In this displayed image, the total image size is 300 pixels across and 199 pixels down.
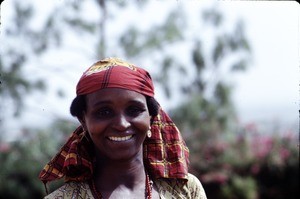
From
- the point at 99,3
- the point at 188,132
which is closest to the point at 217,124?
the point at 188,132

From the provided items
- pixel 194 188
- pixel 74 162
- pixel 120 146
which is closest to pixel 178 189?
pixel 194 188

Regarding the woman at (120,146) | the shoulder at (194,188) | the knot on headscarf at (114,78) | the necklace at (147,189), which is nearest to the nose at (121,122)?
the woman at (120,146)

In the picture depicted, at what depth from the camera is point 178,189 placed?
265cm

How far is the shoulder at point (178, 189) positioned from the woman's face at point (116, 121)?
285 millimetres

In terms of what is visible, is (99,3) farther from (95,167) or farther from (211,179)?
(95,167)

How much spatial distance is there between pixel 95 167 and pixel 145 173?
0.26m

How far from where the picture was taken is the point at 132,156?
248 cm

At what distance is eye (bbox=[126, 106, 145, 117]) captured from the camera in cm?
243

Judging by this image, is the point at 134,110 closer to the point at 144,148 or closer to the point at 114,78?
the point at 114,78

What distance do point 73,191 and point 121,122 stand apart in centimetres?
43

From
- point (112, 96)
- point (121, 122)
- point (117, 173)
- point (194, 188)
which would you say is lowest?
point (194, 188)

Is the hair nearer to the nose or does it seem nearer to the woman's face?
the woman's face

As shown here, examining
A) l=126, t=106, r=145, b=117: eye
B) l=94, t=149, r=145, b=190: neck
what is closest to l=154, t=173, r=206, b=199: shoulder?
l=94, t=149, r=145, b=190: neck

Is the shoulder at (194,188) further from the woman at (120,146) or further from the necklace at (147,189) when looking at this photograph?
the necklace at (147,189)
